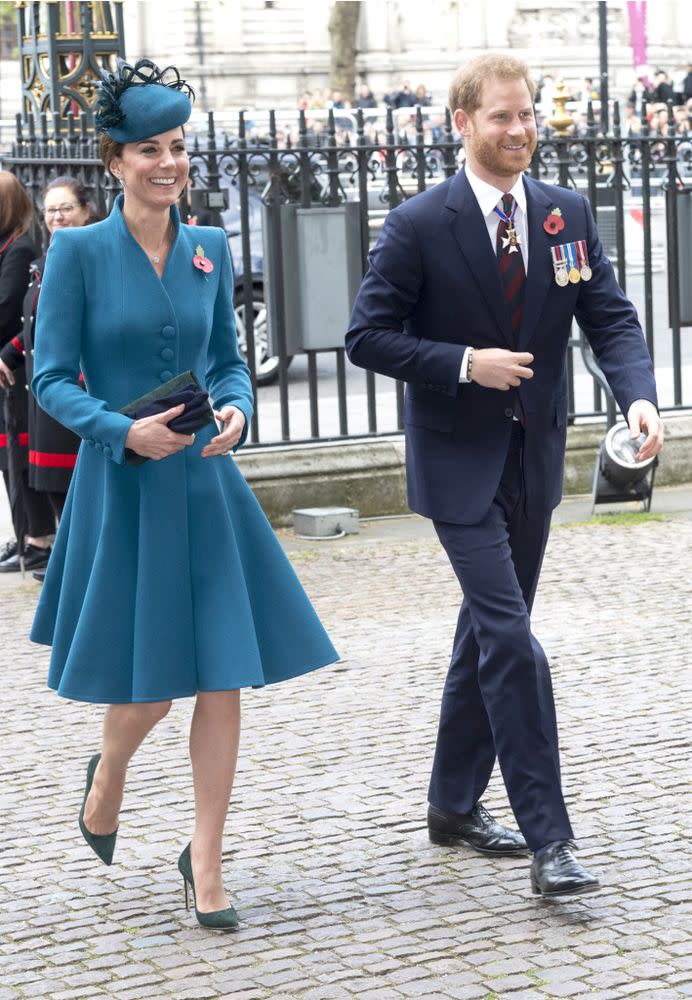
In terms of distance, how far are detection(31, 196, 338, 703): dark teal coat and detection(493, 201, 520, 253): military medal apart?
72cm

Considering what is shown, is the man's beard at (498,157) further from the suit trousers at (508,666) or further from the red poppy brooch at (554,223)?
the suit trousers at (508,666)

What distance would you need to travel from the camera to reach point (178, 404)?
388 centimetres

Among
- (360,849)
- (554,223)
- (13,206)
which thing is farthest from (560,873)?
(13,206)

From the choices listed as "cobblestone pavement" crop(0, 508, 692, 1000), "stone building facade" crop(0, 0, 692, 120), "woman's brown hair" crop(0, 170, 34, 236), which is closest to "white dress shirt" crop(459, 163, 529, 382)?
"cobblestone pavement" crop(0, 508, 692, 1000)

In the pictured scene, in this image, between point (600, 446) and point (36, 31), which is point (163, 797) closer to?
point (600, 446)

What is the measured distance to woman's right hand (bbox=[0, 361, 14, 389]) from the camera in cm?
820

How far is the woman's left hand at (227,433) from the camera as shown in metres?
3.98

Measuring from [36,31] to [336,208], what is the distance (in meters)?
2.03

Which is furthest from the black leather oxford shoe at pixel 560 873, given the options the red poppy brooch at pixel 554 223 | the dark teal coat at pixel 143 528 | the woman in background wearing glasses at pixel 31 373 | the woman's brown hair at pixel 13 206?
the woman's brown hair at pixel 13 206

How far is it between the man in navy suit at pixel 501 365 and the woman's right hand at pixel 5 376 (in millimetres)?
4143

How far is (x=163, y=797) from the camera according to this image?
5.13 meters

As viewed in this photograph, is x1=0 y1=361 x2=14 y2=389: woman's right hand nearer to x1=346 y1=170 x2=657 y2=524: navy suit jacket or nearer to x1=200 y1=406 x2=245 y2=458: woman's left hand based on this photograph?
x1=346 y1=170 x2=657 y2=524: navy suit jacket

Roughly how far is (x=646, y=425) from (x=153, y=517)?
1113mm

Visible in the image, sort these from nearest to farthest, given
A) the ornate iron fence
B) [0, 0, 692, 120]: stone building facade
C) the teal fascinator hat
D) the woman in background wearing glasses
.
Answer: the teal fascinator hat, the woman in background wearing glasses, the ornate iron fence, [0, 0, 692, 120]: stone building facade
